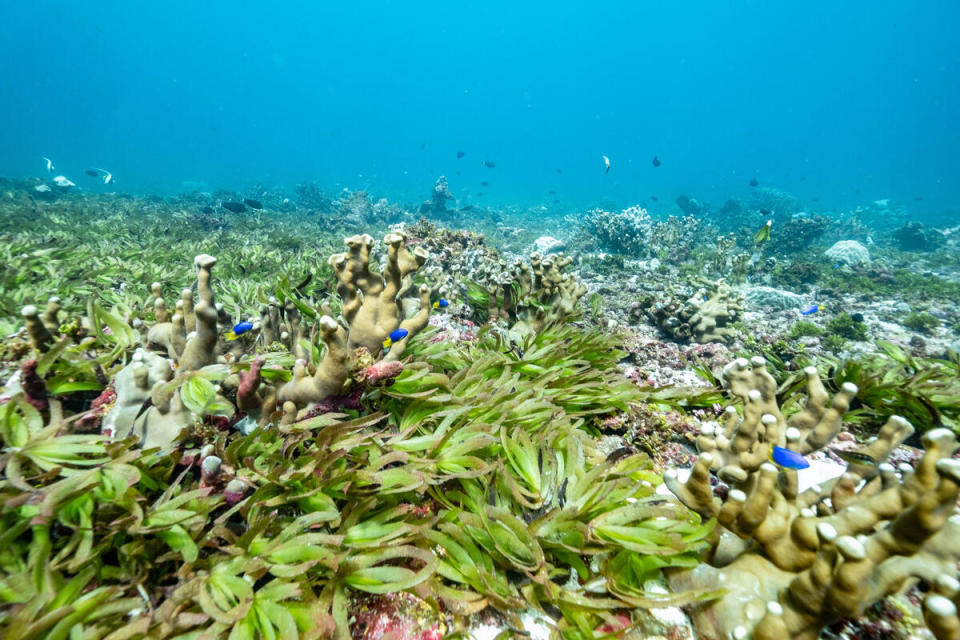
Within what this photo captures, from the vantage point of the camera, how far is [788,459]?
1.91 m

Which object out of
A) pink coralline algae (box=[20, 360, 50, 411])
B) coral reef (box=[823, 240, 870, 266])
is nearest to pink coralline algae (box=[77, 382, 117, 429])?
pink coralline algae (box=[20, 360, 50, 411])

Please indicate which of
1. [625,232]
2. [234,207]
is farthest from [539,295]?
[234,207]

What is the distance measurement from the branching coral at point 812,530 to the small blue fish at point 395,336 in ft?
6.72

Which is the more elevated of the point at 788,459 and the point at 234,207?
the point at 234,207

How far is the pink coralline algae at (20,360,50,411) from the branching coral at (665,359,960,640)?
141 inches

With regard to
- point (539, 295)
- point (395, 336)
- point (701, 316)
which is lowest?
point (395, 336)

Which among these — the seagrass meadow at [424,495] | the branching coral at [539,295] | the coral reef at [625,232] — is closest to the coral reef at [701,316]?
the branching coral at [539,295]

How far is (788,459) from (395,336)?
2553mm

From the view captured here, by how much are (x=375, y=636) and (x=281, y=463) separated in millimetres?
993

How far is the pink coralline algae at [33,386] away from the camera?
2.09 meters

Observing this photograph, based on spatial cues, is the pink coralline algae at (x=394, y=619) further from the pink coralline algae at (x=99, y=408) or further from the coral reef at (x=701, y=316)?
the coral reef at (x=701, y=316)

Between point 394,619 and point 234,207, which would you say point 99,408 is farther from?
point 234,207

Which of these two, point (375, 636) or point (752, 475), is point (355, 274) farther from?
point (752, 475)

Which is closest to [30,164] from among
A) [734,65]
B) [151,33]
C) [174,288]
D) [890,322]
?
Answer: [174,288]
